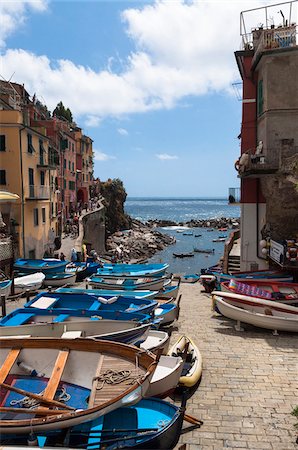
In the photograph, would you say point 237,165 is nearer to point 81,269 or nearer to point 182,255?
point 81,269

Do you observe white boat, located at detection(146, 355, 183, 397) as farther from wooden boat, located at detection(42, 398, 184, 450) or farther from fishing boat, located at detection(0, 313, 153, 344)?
fishing boat, located at detection(0, 313, 153, 344)

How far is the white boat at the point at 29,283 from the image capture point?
71.9ft

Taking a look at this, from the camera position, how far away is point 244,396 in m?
9.46

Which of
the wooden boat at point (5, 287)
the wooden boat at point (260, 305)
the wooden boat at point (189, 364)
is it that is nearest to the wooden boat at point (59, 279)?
the wooden boat at point (5, 287)

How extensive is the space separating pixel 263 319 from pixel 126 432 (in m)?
9.05

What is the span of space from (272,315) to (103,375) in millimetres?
9320

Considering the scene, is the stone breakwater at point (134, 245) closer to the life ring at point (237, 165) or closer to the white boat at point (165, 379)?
the life ring at point (237, 165)

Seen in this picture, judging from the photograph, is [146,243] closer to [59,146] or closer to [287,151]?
[59,146]

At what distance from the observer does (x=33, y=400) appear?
682 cm

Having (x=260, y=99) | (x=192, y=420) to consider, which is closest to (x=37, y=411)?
(x=192, y=420)

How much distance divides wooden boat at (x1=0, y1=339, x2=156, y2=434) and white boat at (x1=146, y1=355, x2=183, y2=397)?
1383mm

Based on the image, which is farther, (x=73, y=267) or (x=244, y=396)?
(x=73, y=267)

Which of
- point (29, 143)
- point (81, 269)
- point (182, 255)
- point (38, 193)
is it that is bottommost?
point (182, 255)

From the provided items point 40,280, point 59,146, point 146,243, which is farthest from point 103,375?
point 146,243
